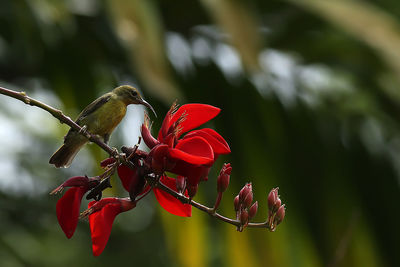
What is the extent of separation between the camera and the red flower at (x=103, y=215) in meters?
1.40

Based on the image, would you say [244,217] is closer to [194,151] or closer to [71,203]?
[194,151]

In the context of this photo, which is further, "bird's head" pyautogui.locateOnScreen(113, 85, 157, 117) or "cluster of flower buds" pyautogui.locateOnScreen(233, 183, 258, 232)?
"bird's head" pyautogui.locateOnScreen(113, 85, 157, 117)

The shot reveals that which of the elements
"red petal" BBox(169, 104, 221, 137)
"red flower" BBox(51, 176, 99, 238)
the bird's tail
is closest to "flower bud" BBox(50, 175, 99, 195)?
"red flower" BBox(51, 176, 99, 238)

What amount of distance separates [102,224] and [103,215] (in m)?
0.03

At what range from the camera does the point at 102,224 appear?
1.43 meters

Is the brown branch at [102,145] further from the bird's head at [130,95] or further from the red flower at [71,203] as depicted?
the bird's head at [130,95]

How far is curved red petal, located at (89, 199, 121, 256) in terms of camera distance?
139 centimetres

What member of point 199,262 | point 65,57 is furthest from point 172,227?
point 65,57

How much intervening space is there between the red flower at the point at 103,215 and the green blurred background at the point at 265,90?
3.02 feet

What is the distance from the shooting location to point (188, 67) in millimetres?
3547

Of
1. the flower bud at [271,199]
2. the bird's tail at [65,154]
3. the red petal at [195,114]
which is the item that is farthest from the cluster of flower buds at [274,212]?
the bird's tail at [65,154]

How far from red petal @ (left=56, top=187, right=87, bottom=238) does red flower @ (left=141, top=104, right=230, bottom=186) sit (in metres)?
0.19

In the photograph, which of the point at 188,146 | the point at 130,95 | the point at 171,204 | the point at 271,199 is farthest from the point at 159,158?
the point at 130,95

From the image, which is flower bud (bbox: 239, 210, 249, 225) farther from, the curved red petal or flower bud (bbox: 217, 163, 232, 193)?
the curved red petal
